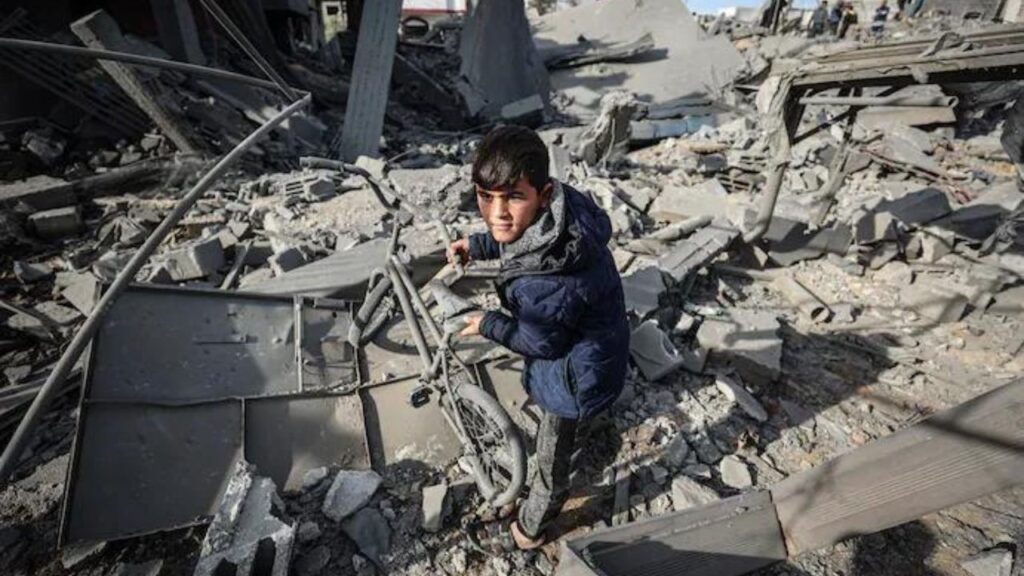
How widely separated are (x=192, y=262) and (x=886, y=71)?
618 centimetres

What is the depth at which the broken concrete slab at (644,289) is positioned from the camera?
141 inches

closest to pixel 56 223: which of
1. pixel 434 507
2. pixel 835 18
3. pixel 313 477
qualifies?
pixel 313 477

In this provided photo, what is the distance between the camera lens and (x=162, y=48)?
26.1 feet

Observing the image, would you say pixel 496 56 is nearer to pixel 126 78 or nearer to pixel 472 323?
pixel 126 78

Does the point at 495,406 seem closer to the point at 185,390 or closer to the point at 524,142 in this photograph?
the point at 524,142

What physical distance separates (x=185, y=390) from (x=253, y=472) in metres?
0.71

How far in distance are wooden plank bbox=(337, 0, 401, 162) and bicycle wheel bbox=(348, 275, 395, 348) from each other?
18.8 feet

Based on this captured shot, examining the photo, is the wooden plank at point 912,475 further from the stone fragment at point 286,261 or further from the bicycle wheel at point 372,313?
the stone fragment at point 286,261

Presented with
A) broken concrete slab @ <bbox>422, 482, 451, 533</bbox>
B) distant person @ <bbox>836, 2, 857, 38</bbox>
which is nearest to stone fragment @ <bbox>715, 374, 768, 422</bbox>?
broken concrete slab @ <bbox>422, 482, 451, 533</bbox>

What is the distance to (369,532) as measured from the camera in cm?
232

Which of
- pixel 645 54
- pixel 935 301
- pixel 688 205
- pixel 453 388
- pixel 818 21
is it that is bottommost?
pixel 935 301

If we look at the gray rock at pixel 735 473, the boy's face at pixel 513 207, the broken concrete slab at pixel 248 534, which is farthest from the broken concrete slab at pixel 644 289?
the broken concrete slab at pixel 248 534

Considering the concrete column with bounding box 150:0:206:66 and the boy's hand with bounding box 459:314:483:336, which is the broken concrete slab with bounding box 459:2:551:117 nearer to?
the concrete column with bounding box 150:0:206:66

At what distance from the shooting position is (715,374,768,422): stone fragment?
315 centimetres
